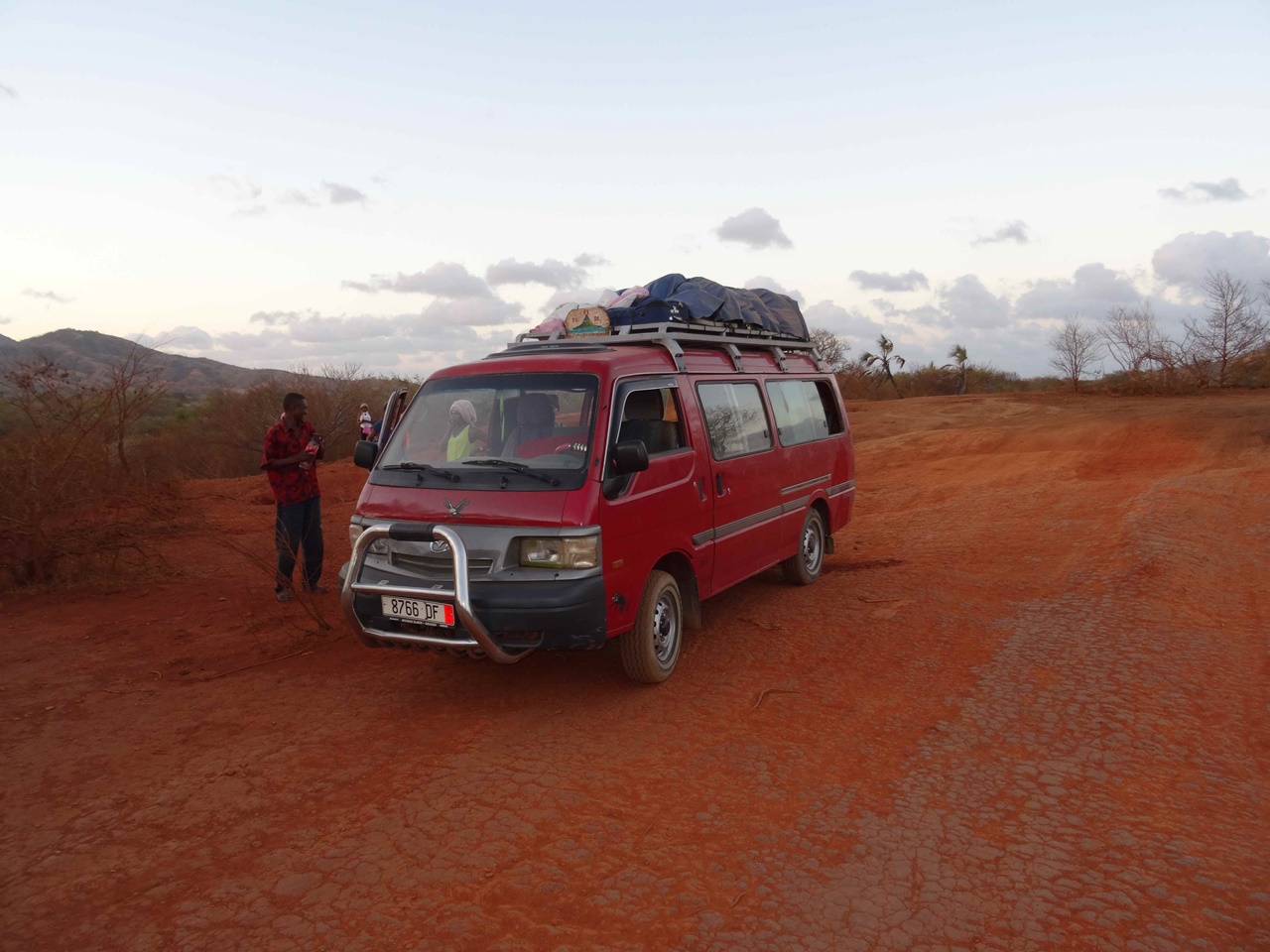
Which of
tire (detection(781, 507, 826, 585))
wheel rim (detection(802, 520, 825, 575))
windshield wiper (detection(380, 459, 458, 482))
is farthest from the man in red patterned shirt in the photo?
wheel rim (detection(802, 520, 825, 575))

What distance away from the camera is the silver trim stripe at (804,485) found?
281 inches

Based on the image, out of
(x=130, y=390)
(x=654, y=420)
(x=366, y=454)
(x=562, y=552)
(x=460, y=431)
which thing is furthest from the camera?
(x=130, y=390)

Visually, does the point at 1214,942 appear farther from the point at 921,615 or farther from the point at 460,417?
the point at 460,417

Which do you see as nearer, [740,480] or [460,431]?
[460,431]

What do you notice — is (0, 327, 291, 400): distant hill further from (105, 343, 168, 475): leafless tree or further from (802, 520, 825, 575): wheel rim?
(802, 520, 825, 575): wheel rim

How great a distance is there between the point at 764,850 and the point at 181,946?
217cm

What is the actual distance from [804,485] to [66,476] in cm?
699

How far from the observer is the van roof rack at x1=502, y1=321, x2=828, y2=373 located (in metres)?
5.89

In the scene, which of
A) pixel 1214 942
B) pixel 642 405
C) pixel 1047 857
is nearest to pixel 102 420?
pixel 642 405

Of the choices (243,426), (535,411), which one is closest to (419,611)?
(535,411)

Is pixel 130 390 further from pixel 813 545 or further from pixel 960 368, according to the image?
pixel 960 368

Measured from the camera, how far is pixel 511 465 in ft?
16.1

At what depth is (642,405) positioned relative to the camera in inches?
215

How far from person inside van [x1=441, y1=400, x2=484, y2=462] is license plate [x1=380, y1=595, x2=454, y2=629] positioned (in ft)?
3.13
